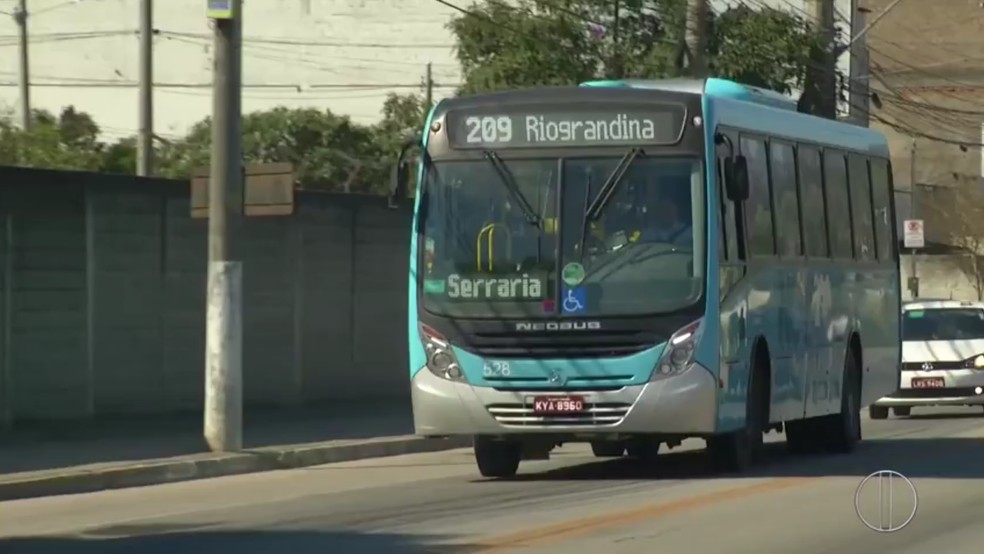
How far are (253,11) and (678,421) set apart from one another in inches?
1929

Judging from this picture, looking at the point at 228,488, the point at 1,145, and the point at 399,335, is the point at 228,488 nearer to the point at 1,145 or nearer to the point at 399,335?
the point at 399,335

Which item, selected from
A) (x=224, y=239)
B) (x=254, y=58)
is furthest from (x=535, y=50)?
(x=254, y=58)

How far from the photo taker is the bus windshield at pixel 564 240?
15.7 metres

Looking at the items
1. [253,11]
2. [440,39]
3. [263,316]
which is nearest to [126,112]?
[253,11]

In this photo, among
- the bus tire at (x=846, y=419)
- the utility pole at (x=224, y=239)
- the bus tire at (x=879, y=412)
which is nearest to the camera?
the utility pole at (x=224, y=239)

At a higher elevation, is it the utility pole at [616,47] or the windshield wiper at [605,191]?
the utility pole at [616,47]

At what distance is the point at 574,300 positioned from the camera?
51.4 feet

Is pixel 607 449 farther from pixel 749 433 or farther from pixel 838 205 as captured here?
pixel 838 205

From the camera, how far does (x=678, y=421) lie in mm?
15492

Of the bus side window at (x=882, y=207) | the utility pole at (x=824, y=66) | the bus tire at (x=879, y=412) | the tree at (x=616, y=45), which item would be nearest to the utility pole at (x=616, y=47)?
the tree at (x=616, y=45)

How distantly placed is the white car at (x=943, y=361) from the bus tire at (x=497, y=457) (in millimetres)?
11416

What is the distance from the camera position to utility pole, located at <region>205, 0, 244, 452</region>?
18406 millimetres

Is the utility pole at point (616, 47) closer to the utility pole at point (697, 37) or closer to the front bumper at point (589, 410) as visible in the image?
the utility pole at point (697, 37)
